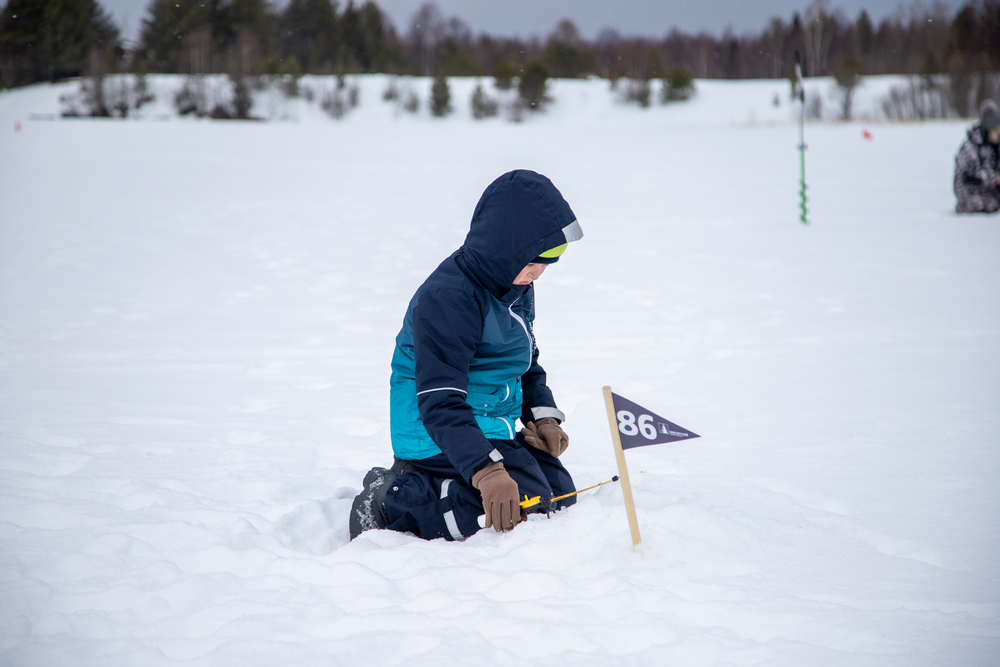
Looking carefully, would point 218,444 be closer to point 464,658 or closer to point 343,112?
point 464,658

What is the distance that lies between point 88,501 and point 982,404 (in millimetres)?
4103

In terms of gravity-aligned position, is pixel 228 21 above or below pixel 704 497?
above

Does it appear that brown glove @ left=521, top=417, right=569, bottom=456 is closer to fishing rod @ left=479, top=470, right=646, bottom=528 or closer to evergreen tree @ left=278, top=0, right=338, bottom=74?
fishing rod @ left=479, top=470, right=646, bottom=528

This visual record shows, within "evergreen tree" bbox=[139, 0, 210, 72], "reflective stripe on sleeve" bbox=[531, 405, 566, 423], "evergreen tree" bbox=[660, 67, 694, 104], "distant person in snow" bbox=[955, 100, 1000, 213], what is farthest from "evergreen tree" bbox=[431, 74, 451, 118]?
"reflective stripe on sleeve" bbox=[531, 405, 566, 423]

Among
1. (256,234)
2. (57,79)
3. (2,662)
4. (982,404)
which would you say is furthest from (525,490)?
(57,79)

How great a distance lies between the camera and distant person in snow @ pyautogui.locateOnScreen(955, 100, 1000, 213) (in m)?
8.27

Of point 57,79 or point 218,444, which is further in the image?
point 57,79

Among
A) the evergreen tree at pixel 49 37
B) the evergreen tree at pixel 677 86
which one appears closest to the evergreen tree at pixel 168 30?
the evergreen tree at pixel 49 37

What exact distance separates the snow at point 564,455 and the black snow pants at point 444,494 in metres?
0.08

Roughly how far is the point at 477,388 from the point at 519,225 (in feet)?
1.94

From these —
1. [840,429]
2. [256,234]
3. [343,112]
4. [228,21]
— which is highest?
[228,21]

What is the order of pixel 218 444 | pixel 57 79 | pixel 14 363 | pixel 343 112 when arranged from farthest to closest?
pixel 343 112 → pixel 57 79 → pixel 14 363 → pixel 218 444

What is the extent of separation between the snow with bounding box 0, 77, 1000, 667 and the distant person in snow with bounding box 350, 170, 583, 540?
14cm

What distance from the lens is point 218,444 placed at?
324 centimetres
